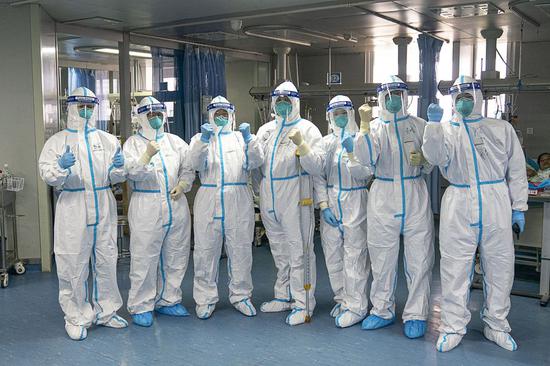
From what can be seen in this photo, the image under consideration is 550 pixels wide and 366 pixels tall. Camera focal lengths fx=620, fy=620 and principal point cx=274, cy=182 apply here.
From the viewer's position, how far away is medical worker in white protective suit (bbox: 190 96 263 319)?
12.3ft

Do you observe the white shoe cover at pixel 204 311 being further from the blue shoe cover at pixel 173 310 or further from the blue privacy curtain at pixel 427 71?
the blue privacy curtain at pixel 427 71

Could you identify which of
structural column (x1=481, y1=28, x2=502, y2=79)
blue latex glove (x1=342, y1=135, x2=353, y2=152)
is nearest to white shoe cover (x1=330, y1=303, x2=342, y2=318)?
blue latex glove (x1=342, y1=135, x2=353, y2=152)

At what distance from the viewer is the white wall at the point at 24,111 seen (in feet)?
15.8

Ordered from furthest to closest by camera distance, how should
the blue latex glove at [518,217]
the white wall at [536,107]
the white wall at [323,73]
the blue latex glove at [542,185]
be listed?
1. the white wall at [323,73]
2. the white wall at [536,107]
3. the blue latex glove at [542,185]
4. the blue latex glove at [518,217]

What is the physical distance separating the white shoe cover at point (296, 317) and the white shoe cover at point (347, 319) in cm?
21

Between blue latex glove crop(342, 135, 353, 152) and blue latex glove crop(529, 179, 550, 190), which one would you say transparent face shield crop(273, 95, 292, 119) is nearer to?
blue latex glove crop(342, 135, 353, 152)

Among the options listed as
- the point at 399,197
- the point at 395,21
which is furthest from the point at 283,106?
the point at 395,21

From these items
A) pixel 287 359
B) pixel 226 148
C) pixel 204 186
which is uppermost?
pixel 226 148

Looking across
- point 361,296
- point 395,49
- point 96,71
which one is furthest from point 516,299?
point 96,71

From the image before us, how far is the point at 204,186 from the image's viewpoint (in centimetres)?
381

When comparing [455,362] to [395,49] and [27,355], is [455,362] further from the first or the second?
[395,49]

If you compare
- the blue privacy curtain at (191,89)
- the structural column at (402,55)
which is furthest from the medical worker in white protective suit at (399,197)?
the structural column at (402,55)

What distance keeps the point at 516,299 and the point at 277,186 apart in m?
1.91

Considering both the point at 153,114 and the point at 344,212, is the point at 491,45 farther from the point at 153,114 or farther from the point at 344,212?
the point at 153,114
